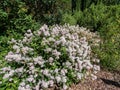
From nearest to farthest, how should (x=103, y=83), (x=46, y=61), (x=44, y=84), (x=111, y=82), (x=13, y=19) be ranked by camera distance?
(x=44, y=84), (x=46, y=61), (x=103, y=83), (x=111, y=82), (x=13, y=19)

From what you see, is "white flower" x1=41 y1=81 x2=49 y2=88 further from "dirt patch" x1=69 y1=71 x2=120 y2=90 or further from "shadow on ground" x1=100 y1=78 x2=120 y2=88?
"shadow on ground" x1=100 y1=78 x2=120 y2=88

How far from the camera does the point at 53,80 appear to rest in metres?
5.66

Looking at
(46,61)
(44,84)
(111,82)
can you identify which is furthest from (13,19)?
(111,82)

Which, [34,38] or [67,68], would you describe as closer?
[67,68]

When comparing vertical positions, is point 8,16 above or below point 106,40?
above

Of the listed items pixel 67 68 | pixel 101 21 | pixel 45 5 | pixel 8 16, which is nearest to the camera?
pixel 67 68

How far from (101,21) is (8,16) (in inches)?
168

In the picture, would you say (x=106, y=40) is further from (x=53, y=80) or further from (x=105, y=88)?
(x=53, y=80)

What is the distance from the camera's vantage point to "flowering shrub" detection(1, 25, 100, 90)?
17.8 feet

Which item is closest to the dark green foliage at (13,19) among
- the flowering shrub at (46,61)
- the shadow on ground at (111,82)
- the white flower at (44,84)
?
the flowering shrub at (46,61)

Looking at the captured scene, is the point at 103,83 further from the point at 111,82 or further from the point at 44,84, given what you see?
the point at 44,84

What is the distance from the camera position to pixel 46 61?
5.72m

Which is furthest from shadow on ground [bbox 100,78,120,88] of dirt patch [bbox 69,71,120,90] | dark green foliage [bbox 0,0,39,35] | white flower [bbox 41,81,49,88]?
dark green foliage [bbox 0,0,39,35]

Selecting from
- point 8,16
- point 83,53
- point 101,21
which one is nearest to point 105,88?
point 83,53
